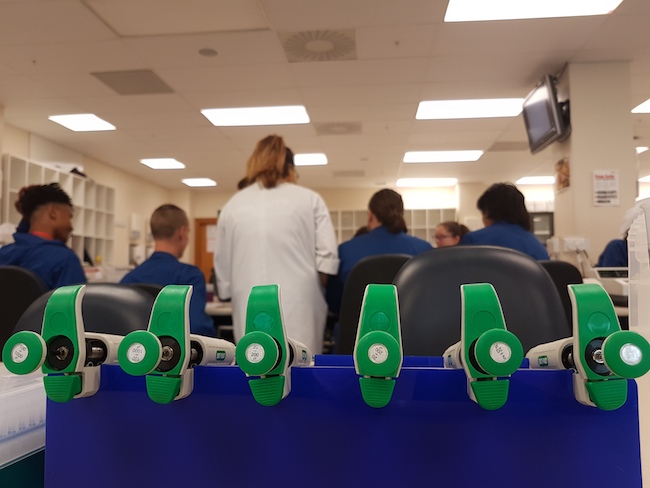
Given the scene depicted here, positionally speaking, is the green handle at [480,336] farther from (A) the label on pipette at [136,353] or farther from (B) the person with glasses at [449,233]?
(B) the person with glasses at [449,233]

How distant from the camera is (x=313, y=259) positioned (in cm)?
219

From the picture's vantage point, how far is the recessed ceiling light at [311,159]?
23.9 ft

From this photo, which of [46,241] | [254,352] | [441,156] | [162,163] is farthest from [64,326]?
[162,163]

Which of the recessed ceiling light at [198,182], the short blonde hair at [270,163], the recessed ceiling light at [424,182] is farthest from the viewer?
the recessed ceiling light at [424,182]

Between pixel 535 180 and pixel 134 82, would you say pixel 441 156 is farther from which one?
pixel 134 82

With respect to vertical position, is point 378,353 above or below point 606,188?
below

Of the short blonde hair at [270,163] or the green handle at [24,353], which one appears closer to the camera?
the green handle at [24,353]

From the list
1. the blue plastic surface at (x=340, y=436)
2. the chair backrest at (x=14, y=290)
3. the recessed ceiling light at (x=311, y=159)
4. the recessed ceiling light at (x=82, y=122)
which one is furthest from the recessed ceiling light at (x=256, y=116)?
the blue plastic surface at (x=340, y=436)

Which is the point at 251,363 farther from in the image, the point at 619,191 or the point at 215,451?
the point at 619,191

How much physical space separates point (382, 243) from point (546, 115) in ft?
8.84

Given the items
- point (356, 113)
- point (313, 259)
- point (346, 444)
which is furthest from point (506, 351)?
point (356, 113)

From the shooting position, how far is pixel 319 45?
3.78 metres

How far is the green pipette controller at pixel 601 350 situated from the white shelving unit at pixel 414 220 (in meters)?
9.60

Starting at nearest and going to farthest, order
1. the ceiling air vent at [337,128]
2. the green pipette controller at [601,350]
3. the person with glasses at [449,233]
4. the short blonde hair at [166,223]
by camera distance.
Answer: the green pipette controller at [601,350] < the short blonde hair at [166,223] < the person with glasses at [449,233] < the ceiling air vent at [337,128]
